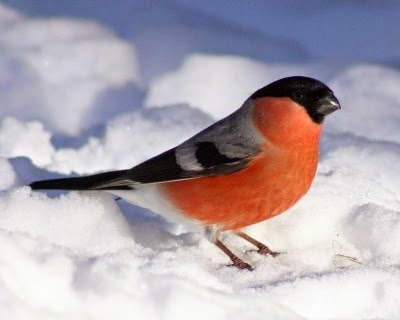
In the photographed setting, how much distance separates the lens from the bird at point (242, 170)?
3285mm

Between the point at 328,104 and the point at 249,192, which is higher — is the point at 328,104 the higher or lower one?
the higher one

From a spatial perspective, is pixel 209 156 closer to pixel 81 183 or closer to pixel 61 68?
pixel 81 183

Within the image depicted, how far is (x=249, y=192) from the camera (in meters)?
3.28

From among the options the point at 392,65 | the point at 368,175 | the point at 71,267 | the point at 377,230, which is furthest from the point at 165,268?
the point at 392,65

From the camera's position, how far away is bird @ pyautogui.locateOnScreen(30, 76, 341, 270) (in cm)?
329

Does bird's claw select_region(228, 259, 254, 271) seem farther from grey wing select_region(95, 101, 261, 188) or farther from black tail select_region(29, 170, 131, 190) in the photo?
black tail select_region(29, 170, 131, 190)

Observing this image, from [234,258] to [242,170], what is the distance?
0.93 feet

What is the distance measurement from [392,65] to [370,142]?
108cm

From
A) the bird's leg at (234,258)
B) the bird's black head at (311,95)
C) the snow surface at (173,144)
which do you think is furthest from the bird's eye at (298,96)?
the bird's leg at (234,258)

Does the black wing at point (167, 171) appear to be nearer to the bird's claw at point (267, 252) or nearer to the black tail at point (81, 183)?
the black tail at point (81, 183)

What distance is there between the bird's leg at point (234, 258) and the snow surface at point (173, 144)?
4 cm

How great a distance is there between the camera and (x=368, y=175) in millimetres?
4059

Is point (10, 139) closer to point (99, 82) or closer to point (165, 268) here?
point (99, 82)

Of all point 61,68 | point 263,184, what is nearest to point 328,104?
point 263,184
